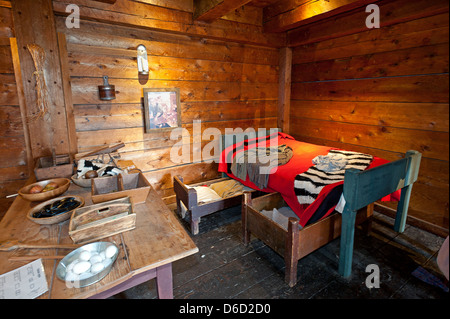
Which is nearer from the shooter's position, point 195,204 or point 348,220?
point 348,220

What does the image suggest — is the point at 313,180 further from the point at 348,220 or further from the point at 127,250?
the point at 127,250

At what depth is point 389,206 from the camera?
3.01m

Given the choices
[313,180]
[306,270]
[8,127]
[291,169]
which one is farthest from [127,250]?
[8,127]

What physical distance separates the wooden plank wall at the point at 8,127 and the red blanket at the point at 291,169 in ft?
7.18

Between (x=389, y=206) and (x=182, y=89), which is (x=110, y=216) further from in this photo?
(x=389, y=206)

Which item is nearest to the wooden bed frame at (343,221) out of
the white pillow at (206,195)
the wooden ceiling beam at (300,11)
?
the white pillow at (206,195)

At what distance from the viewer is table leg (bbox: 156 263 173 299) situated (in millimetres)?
1198

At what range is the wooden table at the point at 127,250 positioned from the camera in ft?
3.32

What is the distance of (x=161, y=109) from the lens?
3.07m

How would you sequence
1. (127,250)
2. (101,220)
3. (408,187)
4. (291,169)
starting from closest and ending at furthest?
(127,250) < (101,220) < (408,187) < (291,169)

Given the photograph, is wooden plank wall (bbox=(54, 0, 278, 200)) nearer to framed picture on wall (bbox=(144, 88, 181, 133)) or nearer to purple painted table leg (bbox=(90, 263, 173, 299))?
framed picture on wall (bbox=(144, 88, 181, 133))

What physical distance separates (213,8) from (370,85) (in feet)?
6.65

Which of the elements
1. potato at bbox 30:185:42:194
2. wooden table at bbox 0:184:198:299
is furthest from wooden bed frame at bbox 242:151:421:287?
potato at bbox 30:185:42:194

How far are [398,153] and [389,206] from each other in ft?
2.16
